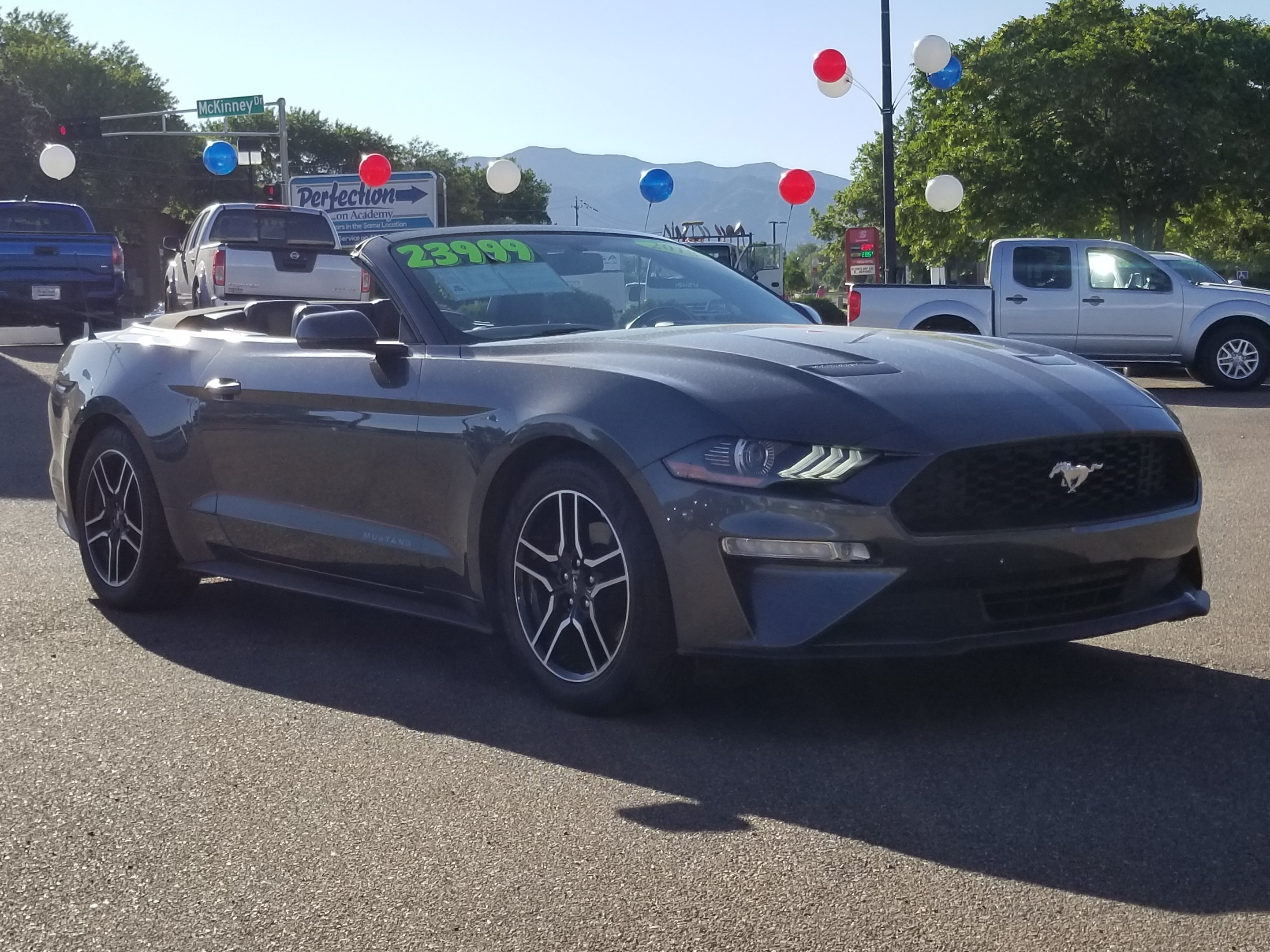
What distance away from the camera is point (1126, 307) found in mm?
18297

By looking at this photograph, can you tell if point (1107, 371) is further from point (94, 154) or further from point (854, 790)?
point (94, 154)

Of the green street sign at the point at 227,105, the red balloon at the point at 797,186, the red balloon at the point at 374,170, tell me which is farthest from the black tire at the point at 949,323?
the green street sign at the point at 227,105

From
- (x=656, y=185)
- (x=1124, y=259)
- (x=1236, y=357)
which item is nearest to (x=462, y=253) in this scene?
(x=1236, y=357)

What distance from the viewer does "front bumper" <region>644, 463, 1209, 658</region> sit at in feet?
13.1

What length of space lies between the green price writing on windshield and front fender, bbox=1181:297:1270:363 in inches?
555

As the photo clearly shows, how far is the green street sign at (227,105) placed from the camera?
48.0 m

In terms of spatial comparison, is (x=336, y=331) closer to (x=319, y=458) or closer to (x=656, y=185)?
(x=319, y=458)

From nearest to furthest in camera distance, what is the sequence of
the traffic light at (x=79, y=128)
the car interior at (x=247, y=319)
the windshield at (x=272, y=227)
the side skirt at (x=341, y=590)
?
the side skirt at (x=341, y=590)
the car interior at (x=247, y=319)
the windshield at (x=272, y=227)
the traffic light at (x=79, y=128)

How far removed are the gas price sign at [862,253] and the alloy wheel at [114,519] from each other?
23.1 m

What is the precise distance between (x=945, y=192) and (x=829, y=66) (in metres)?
4.51

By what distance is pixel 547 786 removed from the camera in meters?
3.87

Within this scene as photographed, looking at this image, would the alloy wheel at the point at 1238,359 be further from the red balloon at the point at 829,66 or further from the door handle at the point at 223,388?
the door handle at the point at 223,388

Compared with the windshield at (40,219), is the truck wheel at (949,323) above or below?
below

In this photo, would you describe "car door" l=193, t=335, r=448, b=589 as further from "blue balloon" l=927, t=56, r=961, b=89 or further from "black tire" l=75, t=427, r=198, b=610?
"blue balloon" l=927, t=56, r=961, b=89
